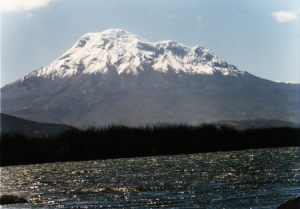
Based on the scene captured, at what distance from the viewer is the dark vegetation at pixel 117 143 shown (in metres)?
71.0

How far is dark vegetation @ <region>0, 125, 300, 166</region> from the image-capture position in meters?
71.0

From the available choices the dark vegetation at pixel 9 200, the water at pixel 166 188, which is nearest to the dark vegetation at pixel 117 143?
the water at pixel 166 188

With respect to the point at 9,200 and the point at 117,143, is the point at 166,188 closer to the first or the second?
the point at 9,200

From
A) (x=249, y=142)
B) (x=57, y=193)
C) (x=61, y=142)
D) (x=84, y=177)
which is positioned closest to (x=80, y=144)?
(x=61, y=142)

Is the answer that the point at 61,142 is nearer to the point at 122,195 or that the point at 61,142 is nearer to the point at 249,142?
the point at 249,142

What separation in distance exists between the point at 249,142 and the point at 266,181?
175ft

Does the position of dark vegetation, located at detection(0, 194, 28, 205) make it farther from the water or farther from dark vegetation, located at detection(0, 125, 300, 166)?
dark vegetation, located at detection(0, 125, 300, 166)

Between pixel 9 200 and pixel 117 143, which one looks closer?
pixel 9 200

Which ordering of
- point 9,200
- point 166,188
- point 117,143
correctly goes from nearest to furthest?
point 9,200 < point 166,188 < point 117,143

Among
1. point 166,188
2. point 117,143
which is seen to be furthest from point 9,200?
point 117,143

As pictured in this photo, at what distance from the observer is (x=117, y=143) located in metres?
76.3

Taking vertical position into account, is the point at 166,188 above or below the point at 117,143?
below

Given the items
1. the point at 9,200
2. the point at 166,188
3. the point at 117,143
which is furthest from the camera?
the point at 117,143

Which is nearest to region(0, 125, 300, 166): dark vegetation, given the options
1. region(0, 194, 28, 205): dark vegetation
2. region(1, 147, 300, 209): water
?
region(1, 147, 300, 209): water
